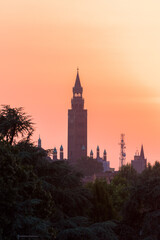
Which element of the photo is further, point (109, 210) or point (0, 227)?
point (109, 210)

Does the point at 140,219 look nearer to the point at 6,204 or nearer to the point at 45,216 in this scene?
the point at 45,216

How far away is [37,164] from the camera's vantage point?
59.9 meters

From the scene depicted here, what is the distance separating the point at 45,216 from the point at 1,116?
13.4 m

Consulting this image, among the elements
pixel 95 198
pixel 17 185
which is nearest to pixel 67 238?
pixel 17 185

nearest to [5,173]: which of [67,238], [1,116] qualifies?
[67,238]

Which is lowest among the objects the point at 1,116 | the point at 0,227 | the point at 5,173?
the point at 0,227

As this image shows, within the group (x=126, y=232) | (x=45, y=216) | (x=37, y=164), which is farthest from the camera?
(x=126, y=232)

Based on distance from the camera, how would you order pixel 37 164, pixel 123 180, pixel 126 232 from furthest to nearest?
pixel 123 180 → pixel 126 232 → pixel 37 164

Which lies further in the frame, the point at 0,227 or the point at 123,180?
the point at 123,180

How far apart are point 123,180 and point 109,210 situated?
54635mm

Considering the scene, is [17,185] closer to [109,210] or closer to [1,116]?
[1,116]

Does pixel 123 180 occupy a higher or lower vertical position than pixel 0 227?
higher

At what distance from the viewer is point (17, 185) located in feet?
155

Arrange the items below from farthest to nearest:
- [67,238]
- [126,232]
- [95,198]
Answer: [95,198] < [126,232] < [67,238]
